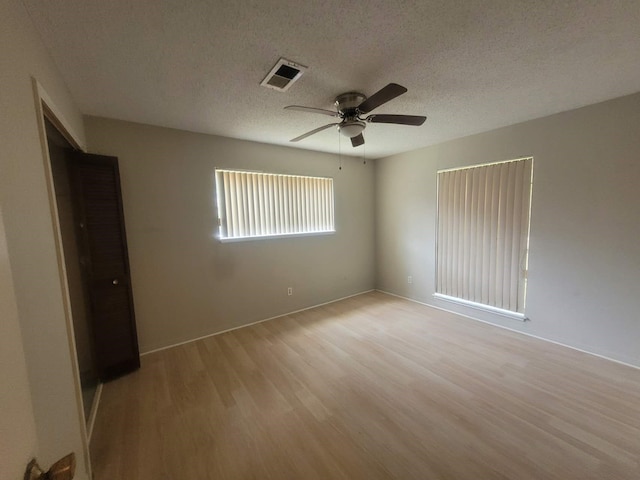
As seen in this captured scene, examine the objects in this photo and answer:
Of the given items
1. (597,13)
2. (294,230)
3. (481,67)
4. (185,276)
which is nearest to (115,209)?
(185,276)

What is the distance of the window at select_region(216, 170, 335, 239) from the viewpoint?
3168 millimetres

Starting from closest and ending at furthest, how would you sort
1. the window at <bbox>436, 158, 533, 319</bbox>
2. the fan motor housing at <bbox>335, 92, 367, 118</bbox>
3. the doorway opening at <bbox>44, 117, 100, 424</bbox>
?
the doorway opening at <bbox>44, 117, 100, 424</bbox>
the fan motor housing at <bbox>335, 92, 367, 118</bbox>
the window at <bbox>436, 158, 533, 319</bbox>

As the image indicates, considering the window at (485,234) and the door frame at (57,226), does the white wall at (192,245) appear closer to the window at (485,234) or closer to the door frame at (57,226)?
the door frame at (57,226)

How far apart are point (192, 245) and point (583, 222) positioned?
4.16 m

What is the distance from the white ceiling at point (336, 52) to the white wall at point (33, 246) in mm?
330

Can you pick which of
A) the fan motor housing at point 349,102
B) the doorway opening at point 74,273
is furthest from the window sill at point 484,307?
the doorway opening at point 74,273

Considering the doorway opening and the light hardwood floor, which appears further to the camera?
the doorway opening

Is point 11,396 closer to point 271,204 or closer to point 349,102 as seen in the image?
point 349,102

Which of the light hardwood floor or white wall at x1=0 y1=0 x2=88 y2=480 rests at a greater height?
white wall at x1=0 y1=0 x2=88 y2=480

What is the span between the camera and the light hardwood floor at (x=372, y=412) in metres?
1.47

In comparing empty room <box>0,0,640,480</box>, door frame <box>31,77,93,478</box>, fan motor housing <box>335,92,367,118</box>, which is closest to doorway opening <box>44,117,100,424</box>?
empty room <box>0,0,640,480</box>

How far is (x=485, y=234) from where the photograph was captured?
321 cm

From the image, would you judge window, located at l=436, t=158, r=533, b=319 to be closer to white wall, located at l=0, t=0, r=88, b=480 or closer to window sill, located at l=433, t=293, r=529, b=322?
window sill, located at l=433, t=293, r=529, b=322

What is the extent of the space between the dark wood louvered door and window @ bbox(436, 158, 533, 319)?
3880 mm
